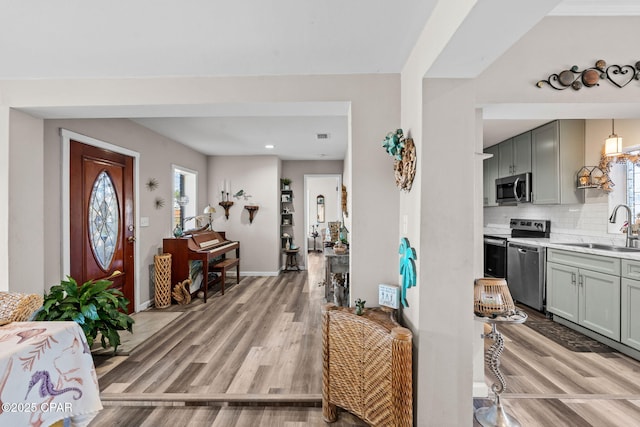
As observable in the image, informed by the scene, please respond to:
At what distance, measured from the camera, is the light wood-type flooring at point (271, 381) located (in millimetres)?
1955

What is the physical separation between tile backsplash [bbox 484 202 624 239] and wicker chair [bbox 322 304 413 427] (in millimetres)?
3179

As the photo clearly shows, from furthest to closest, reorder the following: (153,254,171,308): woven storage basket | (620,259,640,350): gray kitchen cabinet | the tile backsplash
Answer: (153,254,171,308): woven storage basket < the tile backsplash < (620,259,640,350): gray kitchen cabinet

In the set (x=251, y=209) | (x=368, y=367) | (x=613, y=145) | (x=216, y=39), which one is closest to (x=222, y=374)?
(x=368, y=367)

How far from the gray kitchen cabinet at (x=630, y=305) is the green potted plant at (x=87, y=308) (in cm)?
432

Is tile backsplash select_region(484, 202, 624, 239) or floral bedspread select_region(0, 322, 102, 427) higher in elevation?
tile backsplash select_region(484, 202, 624, 239)

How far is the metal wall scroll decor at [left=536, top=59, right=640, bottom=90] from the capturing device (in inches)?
76.2

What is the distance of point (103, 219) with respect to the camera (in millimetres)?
3330

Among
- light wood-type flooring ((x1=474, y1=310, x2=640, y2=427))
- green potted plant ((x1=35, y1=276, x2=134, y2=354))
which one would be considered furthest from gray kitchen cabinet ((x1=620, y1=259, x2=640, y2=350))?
green potted plant ((x1=35, y1=276, x2=134, y2=354))

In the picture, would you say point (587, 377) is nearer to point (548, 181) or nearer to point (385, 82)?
point (548, 181)

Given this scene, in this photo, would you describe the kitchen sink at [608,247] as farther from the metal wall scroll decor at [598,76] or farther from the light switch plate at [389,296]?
the light switch plate at [389,296]

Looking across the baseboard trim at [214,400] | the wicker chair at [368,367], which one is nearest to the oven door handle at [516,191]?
the wicker chair at [368,367]

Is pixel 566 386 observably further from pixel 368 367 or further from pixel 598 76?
pixel 598 76

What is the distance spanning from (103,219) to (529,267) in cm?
495

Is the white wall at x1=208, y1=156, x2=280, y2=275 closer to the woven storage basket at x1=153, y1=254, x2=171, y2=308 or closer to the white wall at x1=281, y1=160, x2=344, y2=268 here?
the white wall at x1=281, y1=160, x2=344, y2=268
